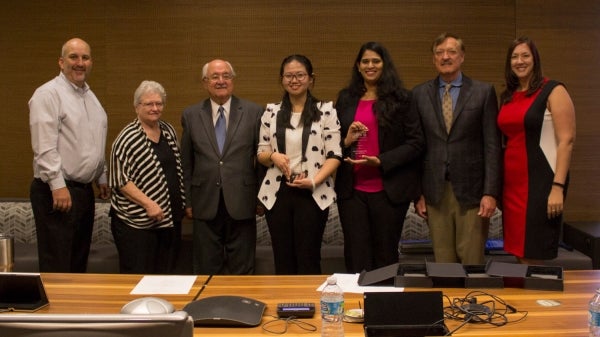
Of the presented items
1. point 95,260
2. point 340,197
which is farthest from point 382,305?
point 95,260

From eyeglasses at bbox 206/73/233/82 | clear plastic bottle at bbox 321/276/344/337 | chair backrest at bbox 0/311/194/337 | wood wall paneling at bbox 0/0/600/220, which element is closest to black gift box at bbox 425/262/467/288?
clear plastic bottle at bbox 321/276/344/337

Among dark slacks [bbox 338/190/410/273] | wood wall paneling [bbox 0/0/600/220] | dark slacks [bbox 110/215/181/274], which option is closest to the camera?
dark slacks [bbox 338/190/410/273]

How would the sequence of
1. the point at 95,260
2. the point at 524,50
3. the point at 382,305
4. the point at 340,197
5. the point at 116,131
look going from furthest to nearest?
the point at 116,131 → the point at 95,260 → the point at 340,197 → the point at 524,50 → the point at 382,305

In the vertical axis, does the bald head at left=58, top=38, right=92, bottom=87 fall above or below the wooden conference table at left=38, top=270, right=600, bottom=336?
above

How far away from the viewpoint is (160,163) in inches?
151

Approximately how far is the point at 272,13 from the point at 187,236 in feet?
6.02

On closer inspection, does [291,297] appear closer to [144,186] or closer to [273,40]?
[144,186]

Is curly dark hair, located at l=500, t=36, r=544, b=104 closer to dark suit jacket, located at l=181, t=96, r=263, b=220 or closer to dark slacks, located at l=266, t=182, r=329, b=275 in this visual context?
dark slacks, located at l=266, t=182, r=329, b=275

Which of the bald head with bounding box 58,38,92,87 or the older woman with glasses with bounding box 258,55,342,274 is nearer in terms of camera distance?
the older woman with glasses with bounding box 258,55,342,274

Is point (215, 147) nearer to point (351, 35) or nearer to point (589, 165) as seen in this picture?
point (351, 35)

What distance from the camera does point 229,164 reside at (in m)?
3.92

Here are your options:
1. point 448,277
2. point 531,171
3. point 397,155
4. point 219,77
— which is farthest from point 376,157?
point 448,277

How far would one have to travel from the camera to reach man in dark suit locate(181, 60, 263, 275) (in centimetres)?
392

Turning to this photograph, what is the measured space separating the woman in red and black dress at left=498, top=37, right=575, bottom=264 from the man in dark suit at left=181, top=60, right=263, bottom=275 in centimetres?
147
